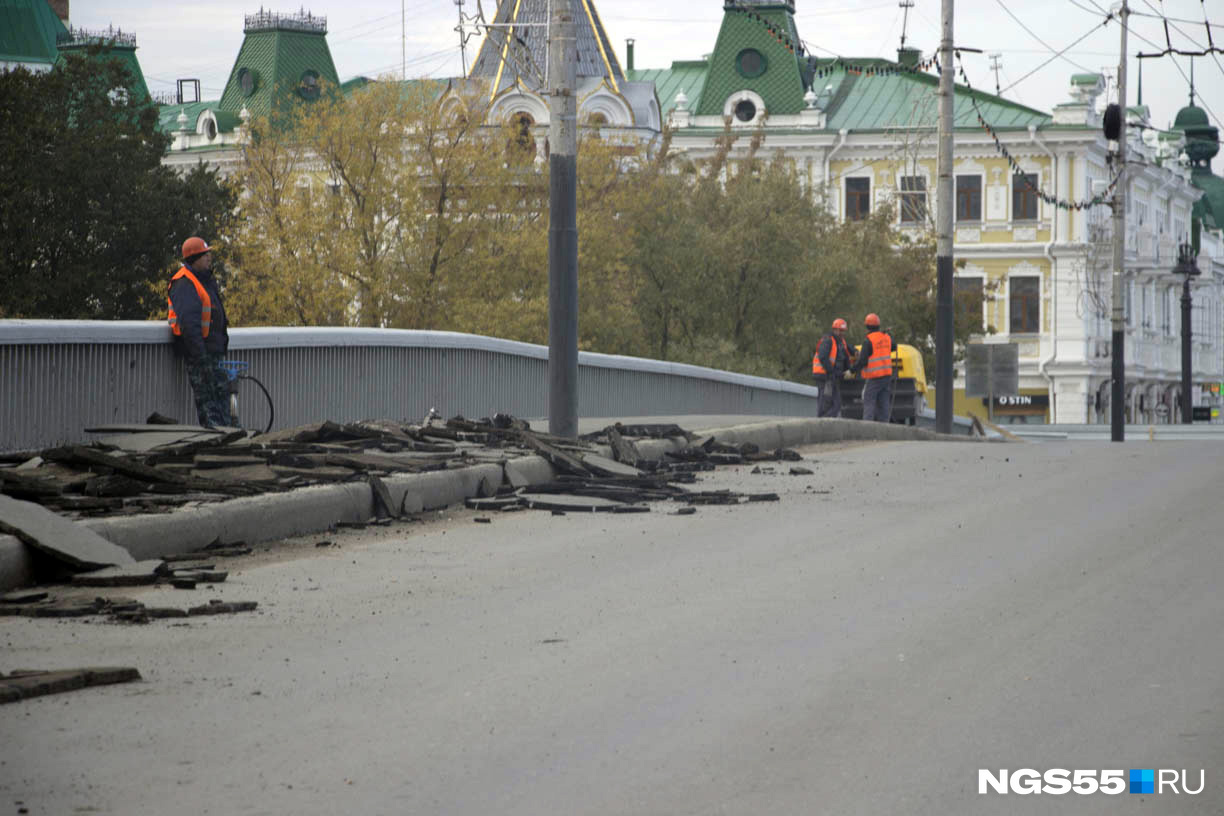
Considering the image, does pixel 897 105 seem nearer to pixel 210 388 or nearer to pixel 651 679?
pixel 210 388

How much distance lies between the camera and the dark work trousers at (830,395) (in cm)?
2752

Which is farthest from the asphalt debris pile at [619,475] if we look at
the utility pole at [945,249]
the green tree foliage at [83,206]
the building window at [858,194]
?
the building window at [858,194]

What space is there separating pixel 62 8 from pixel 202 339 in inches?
2539

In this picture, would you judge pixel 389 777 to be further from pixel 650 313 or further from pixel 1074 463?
pixel 650 313

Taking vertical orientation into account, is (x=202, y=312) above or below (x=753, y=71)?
below

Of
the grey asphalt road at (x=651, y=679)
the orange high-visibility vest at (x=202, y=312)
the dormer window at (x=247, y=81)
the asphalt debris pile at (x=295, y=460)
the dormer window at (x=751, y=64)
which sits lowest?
the grey asphalt road at (x=651, y=679)

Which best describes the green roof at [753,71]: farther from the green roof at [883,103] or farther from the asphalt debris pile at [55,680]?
the asphalt debris pile at [55,680]

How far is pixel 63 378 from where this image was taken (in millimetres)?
14266

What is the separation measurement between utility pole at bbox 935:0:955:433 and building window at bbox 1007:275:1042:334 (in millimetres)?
43513

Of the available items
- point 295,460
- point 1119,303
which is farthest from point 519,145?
point 295,460

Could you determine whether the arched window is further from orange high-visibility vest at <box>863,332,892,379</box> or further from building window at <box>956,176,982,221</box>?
building window at <box>956,176,982,221</box>

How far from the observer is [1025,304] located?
2896 inches

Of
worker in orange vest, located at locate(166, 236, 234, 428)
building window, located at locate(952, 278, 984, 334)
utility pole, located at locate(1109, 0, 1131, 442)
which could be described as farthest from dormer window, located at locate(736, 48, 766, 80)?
worker in orange vest, located at locate(166, 236, 234, 428)

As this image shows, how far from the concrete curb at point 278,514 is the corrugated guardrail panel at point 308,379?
3.32 m
